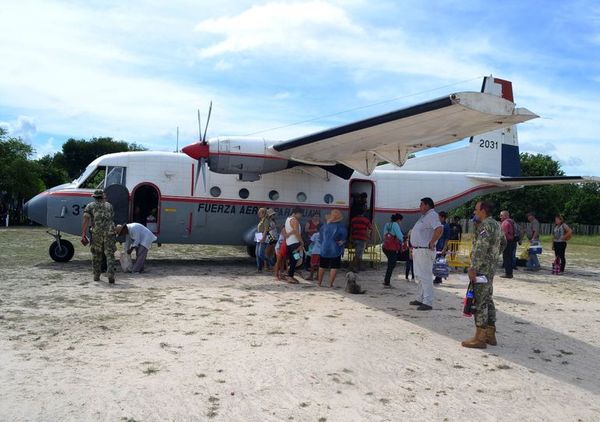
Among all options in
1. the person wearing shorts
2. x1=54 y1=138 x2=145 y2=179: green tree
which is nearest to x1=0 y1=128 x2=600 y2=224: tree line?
x1=54 y1=138 x2=145 y2=179: green tree

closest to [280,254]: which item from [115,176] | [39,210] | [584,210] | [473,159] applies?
[115,176]

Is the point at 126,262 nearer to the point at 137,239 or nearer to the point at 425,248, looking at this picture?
the point at 137,239

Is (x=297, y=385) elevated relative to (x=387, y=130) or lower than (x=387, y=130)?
lower

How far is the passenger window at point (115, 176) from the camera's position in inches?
525

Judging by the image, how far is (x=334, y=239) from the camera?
10328 mm

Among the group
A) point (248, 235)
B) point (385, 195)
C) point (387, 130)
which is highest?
point (387, 130)

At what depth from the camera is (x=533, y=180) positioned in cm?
1517

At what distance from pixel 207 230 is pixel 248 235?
3.64 feet

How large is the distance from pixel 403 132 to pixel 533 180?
681 centimetres

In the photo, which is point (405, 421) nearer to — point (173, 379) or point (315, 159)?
point (173, 379)

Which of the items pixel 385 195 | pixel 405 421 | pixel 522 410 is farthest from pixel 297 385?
pixel 385 195

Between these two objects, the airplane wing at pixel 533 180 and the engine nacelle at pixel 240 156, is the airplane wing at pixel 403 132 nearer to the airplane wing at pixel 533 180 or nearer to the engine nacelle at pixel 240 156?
the engine nacelle at pixel 240 156

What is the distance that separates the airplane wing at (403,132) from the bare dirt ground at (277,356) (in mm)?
3248

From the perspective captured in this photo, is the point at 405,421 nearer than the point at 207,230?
Yes
